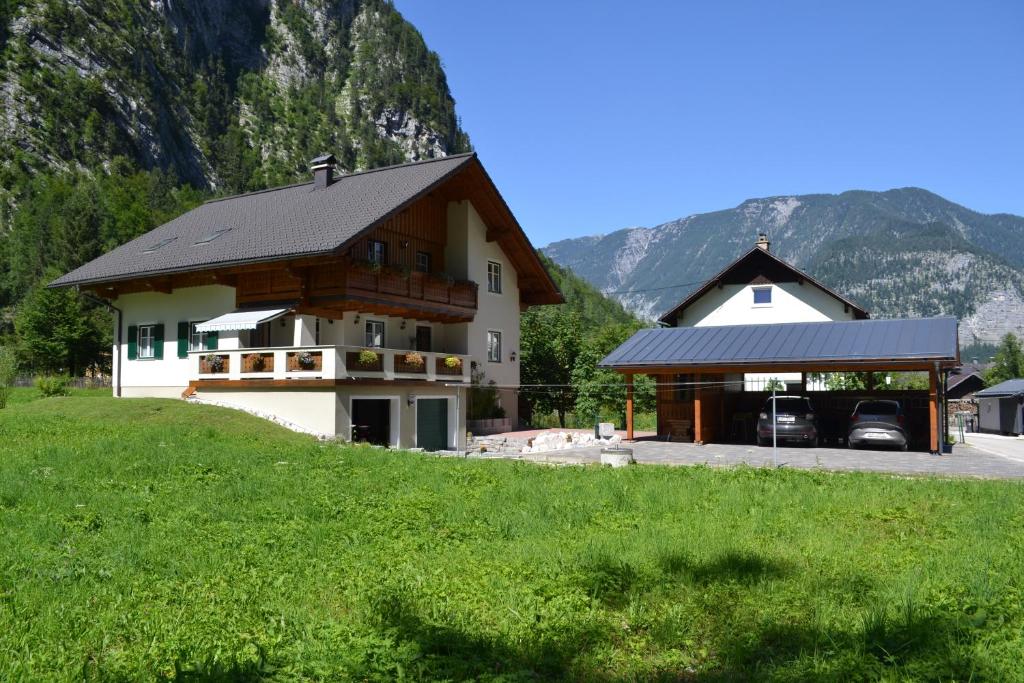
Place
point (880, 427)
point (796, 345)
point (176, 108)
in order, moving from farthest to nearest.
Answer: point (176, 108), point (796, 345), point (880, 427)

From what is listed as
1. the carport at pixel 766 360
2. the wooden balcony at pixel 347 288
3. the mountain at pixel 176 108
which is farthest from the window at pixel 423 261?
the mountain at pixel 176 108

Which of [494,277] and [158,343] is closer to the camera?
[158,343]

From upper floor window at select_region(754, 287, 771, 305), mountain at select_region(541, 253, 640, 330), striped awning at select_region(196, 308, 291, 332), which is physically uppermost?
mountain at select_region(541, 253, 640, 330)

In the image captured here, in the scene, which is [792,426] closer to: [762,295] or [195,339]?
[762,295]

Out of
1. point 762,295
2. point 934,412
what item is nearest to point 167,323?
point 934,412

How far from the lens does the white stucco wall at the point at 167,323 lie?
1131 inches

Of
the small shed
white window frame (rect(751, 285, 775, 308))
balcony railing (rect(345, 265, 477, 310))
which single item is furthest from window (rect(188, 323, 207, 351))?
the small shed

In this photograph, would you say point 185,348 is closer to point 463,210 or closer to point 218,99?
point 463,210

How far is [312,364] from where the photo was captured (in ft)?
79.3

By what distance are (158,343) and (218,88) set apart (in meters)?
130

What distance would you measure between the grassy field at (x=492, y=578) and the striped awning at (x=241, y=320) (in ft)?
39.5

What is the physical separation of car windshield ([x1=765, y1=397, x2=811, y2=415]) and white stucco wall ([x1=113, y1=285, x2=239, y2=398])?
18244mm

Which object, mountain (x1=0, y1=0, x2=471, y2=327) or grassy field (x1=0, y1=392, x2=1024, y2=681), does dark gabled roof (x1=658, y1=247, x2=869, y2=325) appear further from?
mountain (x1=0, y1=0, x2=471, y2=327)

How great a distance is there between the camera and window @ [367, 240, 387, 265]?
2920 centimetres
